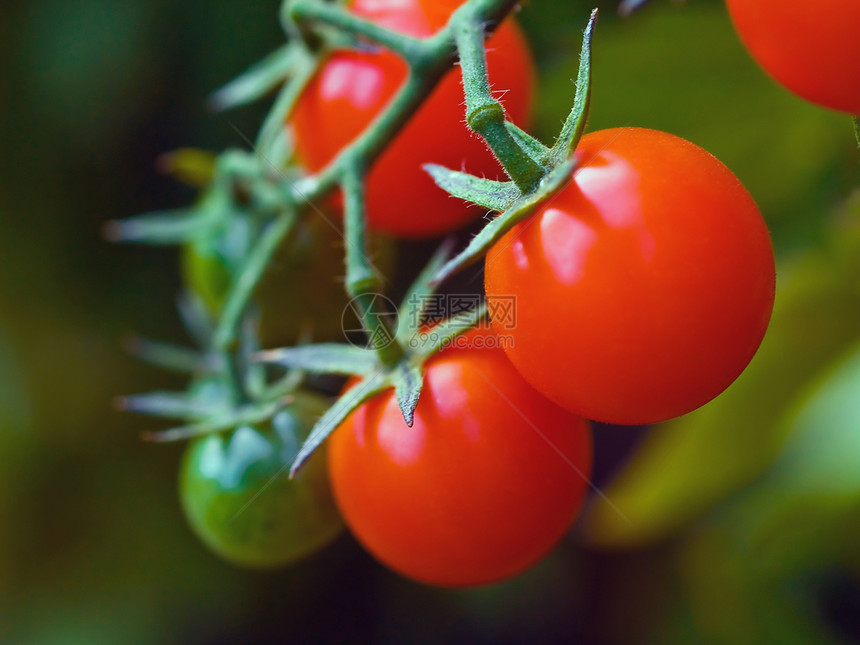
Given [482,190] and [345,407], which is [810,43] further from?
[345,407]

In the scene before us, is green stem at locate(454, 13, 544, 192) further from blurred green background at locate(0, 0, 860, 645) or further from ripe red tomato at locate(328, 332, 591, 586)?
blurred green background at locate(0, 0, 860, 645)

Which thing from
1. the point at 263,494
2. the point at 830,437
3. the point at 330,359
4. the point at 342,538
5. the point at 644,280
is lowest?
the point at 342,538

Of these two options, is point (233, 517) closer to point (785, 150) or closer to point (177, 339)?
point (177, 339)

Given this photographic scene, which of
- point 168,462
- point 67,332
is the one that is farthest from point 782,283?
point 67,332

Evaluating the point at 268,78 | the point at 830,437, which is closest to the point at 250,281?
the point at 268,78

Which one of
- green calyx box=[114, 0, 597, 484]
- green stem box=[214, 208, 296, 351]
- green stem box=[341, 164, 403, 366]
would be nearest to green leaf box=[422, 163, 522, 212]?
green calyx box=[114, 0, 597, 484]

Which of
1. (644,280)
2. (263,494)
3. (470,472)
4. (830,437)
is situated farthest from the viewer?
(830,437)
